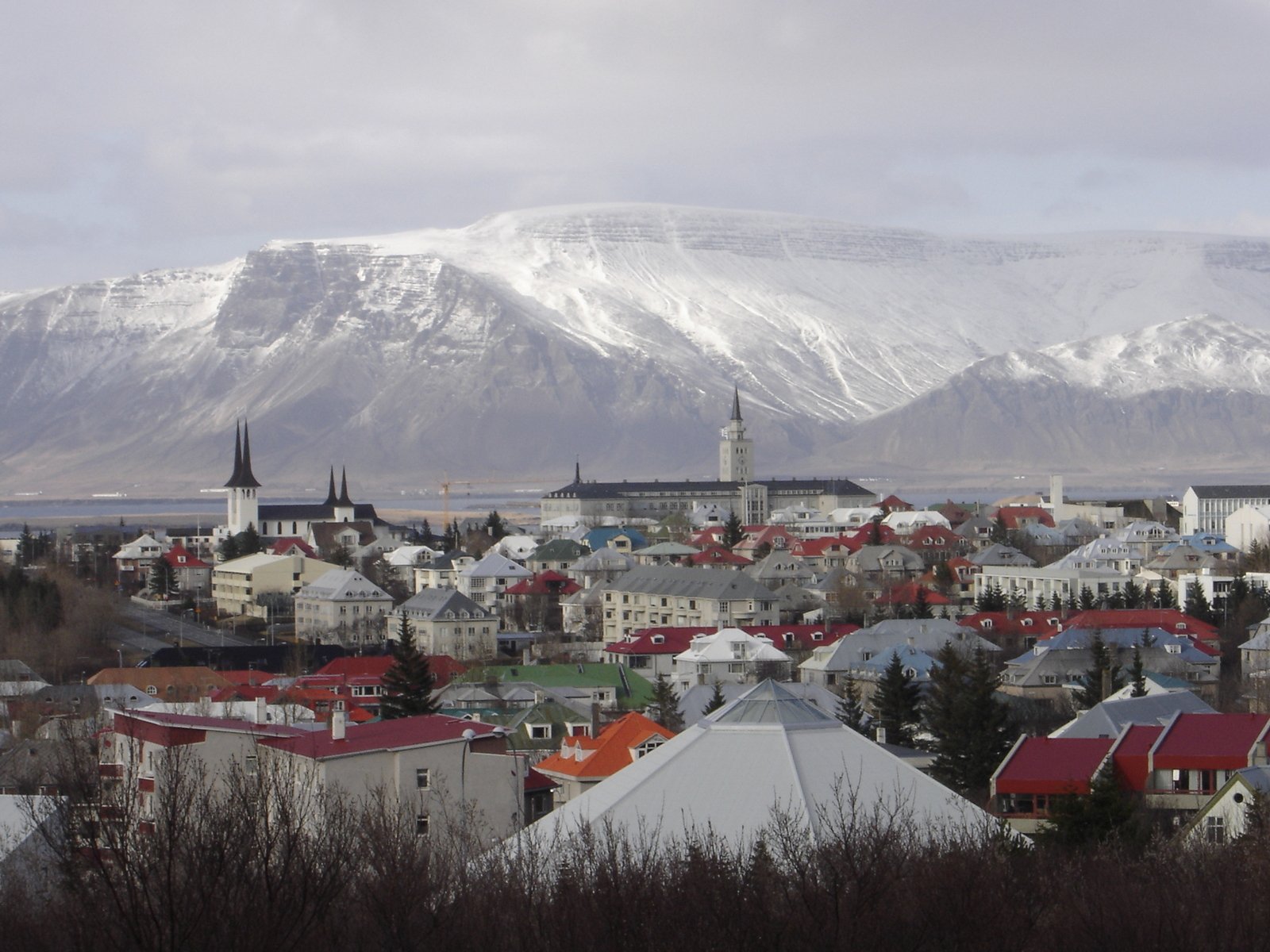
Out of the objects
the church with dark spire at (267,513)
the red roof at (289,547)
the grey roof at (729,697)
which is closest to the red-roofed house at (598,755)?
the grey roof at (729,697)

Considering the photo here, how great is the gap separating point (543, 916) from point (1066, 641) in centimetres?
4543

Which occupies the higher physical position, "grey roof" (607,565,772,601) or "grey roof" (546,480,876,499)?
"grey roof" (546,480,876,499)

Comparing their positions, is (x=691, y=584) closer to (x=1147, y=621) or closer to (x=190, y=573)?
(x=1147, y=621)

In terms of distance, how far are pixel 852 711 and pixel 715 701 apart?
10.9 feet

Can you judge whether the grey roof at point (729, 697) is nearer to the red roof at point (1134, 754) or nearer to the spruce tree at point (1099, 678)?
the spruce tree at point (1099, 678)

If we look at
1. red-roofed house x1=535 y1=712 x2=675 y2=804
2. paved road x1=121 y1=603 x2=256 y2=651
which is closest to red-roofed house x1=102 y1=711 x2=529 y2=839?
red-roofed house x1=535 y1=712 x2=675 y2=804

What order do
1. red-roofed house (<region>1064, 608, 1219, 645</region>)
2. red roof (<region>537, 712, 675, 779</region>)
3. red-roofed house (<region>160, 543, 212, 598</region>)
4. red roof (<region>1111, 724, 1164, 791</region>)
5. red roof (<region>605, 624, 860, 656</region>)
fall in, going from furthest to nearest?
red-roofed house (<region>160, 543, 212, 598</region>) < red roof (<region>605, 624, 860, 656</region>) < red-roofed house (<region>1064, 608, 1219, 645</region>) < red roof (<region>537, 712, 675, 779</region>) < red roof (<region>1111, 724, 1164, 791</region>)

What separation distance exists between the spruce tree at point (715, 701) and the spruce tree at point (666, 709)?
0.63m

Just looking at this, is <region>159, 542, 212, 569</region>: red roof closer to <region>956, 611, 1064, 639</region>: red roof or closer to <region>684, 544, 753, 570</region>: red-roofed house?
<region>684, 544, 753, 570</region>: red-roofed house

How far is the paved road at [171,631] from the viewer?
8494 cm

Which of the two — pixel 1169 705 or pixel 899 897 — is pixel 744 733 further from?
pixel 1169 705

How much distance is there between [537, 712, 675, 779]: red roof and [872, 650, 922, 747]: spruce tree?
8879 mm

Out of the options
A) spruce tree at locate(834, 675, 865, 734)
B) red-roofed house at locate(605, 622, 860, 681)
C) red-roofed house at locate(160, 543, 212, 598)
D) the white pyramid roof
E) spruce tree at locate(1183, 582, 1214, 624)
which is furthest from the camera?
red-roofed house at locate(160, 543, 212, 598)

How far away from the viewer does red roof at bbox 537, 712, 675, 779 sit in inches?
1567
